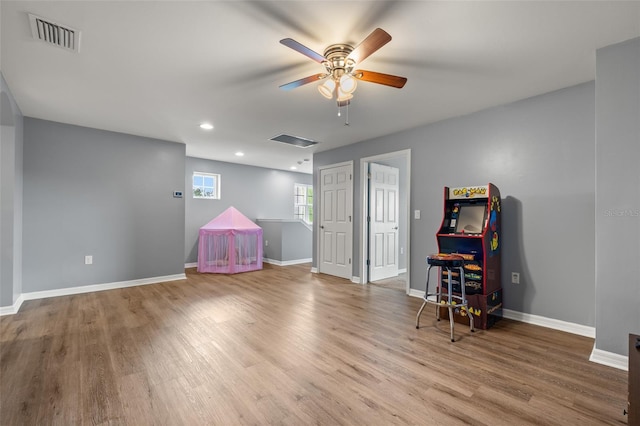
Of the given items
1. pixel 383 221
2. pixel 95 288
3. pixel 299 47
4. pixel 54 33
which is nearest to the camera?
pixel 299 47

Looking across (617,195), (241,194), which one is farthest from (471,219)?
(241,194)

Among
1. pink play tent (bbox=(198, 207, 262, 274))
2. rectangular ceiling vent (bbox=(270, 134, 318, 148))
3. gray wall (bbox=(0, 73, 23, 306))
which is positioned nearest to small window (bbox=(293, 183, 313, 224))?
pink play tent (bbox=(198, 207, 262, 274))

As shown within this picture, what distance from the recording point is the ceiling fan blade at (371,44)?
167 centimetres

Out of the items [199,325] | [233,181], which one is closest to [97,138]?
[233,181]

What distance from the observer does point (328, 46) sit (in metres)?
2.16

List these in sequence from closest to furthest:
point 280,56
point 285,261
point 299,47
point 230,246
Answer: point 299,47 → point 280,56 → point 230,246 → point 285,261

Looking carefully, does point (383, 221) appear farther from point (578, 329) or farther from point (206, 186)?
point (206, 186)

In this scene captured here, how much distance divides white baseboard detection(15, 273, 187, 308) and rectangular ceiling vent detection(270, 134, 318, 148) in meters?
2.96

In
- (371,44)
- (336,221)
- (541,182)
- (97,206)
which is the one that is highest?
(371,44)

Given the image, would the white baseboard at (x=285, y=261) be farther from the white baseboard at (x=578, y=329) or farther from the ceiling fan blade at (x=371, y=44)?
the ceiling fan blade at (x=371, y=44)

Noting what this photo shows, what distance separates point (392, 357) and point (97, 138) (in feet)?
16.4

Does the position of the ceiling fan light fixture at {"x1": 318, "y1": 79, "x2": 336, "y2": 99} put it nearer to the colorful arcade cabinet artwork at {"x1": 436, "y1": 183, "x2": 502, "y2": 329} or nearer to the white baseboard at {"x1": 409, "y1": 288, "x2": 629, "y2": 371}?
the colorful arcade cabinet artwork at {"x1": 436, "y1": 183, "x2": 502, "y2": 329}

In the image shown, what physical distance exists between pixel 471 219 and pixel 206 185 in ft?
18.6

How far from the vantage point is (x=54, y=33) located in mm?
2045
